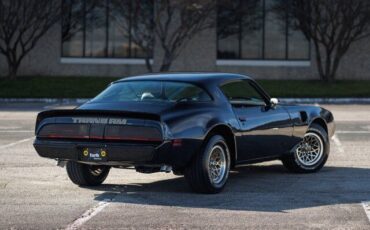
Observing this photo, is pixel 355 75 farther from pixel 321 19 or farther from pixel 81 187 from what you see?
pixel 81 187

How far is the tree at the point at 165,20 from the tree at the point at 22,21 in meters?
2.90

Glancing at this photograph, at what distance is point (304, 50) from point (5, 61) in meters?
14.3

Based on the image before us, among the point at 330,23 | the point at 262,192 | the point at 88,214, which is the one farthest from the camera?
the point at 330,23

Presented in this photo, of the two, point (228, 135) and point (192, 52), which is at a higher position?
point (192, 52)

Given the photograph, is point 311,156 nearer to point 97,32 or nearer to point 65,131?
point 65,131

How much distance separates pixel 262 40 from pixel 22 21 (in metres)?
11.3

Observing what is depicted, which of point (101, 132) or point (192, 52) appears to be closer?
point (101, 132)

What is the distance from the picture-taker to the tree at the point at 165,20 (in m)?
35.2

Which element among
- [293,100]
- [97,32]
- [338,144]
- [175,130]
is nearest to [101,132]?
[175,130]

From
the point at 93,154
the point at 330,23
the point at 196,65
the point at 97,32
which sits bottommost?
the point at 93,154

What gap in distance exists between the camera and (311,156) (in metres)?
11.4

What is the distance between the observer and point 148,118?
8797 mm

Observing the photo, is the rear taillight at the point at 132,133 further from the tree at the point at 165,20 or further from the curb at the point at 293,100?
the tree at the point at 165,20

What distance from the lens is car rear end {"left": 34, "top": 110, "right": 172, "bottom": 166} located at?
8734mm
